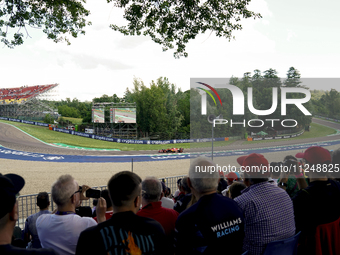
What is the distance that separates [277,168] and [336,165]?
1438 millimetres

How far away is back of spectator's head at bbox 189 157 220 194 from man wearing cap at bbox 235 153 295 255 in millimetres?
471

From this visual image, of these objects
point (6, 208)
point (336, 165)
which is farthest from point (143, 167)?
point (6, 208)

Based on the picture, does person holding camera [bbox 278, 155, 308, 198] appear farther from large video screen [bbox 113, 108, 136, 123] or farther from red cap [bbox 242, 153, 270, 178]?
large video screen [bbox 113, 108, 136, 123]

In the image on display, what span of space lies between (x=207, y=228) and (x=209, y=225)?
0.03 metres

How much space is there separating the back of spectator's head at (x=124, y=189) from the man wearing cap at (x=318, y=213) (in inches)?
71.7

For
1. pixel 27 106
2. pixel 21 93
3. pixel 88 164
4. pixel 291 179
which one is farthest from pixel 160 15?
pixel 21 93

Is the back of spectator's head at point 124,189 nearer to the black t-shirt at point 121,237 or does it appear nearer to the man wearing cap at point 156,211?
the black t-shirt at point 121,237

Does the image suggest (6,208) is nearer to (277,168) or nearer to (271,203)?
(271,203)

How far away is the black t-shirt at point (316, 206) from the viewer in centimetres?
258

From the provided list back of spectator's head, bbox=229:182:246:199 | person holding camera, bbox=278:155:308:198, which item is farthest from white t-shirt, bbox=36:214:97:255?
person holding camera, bbox=278:155:308:198

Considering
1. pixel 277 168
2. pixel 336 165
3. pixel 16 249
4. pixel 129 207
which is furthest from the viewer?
pixel 277 168

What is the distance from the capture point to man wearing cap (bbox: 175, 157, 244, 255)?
6.32ft

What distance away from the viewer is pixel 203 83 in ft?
24.7

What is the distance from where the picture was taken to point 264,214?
2307mm
